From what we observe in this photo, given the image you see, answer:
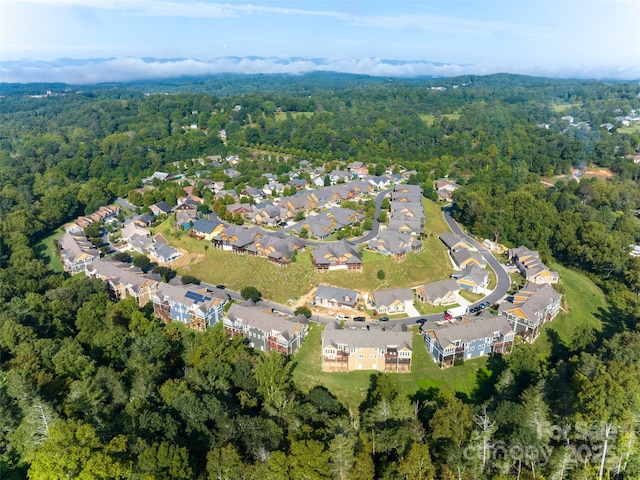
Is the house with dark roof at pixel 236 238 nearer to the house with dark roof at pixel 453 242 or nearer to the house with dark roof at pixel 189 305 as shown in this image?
the house with dark roof at pixel 189 305

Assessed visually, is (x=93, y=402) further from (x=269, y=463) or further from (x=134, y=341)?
(x=269, y=463)

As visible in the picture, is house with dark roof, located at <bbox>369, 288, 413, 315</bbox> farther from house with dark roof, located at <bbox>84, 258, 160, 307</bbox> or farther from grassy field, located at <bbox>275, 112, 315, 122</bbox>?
grassy field, located at <bbox>275, 112, 315, 122</bbox>

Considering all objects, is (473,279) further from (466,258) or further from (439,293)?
(439,293)

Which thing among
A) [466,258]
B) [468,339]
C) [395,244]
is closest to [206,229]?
[395,244]

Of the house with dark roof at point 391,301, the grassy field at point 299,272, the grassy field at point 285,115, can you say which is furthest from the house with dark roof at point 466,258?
the grassy field at point 285,115

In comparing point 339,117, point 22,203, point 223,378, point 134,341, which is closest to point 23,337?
point 134,341

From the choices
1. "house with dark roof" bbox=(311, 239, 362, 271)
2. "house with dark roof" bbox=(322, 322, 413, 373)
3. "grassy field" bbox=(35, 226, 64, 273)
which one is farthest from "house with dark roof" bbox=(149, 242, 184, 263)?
"house with dark roof" bbox=(322, 322, 413, 373)
